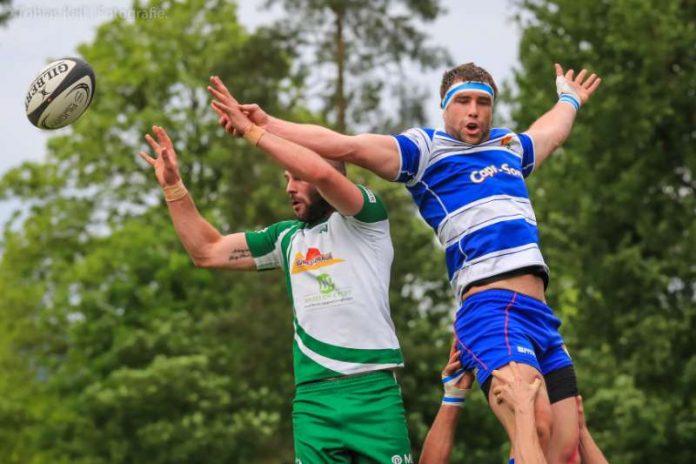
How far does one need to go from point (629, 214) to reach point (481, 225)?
20.2 metres

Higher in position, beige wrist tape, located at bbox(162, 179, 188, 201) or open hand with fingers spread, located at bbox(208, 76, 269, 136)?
open hand with fingers spread, located at bbox(208, 76, 269, 136)

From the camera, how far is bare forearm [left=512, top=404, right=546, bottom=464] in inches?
241

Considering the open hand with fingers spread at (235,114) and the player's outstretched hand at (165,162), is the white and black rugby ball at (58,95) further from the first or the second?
the open hand with fingers spread at (235,114)

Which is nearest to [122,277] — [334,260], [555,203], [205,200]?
[205,200]

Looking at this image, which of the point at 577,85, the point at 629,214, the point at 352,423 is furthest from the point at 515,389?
the point at 629,214

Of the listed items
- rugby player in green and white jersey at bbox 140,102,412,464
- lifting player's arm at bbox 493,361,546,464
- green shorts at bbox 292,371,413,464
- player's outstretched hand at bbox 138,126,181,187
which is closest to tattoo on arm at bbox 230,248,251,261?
rugby player in green and white jersey at bbox 140,102,412,464

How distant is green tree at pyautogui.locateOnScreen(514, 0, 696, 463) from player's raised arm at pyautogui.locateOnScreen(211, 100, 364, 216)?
62.2 feet

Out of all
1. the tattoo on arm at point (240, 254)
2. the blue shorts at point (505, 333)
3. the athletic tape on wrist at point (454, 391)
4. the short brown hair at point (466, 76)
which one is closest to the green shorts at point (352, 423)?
the athletic tape on wrist at point (454, 391)

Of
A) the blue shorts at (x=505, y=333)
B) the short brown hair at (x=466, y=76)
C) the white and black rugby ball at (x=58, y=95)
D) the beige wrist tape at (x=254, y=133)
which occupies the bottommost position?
the blue shorts at (x=505, y=333)

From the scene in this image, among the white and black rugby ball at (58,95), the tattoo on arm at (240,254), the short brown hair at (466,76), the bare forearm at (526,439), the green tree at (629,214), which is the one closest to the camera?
the bare forearm at (526,439)

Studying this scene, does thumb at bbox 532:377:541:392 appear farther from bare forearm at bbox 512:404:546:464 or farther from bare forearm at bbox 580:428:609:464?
bare forearm at bbox 580:428:609:464

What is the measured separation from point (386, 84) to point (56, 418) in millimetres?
12163

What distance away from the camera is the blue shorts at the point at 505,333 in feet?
21.3

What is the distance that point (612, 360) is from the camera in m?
25.8
